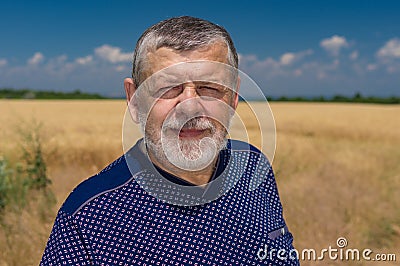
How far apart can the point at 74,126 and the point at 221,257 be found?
806 cm

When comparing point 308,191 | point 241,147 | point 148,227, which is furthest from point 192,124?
point 308,191

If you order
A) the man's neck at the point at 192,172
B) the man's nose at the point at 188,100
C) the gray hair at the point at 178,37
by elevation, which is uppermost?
the gray hair at the point at 178,37

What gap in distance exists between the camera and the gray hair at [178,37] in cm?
128

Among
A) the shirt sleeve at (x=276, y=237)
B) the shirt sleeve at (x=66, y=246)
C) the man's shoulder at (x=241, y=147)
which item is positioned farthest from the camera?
the man's shoulder at (x=241, y=147)

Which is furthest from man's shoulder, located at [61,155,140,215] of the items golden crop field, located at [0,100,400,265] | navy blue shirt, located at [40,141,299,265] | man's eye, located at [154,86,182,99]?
man's eye, located at [154,86,182,99]

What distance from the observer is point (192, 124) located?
134cm

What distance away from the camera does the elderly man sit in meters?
1.27

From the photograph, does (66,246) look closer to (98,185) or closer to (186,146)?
(98,185)

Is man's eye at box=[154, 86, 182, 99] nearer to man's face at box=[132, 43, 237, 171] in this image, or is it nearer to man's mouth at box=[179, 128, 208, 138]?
man's face at box=[132, 43, 237, 171]

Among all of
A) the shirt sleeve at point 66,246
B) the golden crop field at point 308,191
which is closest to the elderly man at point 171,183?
the shirt sleeve at point 66,246

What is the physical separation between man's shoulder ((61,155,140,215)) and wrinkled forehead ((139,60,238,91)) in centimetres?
25

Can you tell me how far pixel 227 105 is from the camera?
138cm

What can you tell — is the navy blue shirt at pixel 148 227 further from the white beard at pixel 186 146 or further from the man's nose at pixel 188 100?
the man's nose at pixel 188 100

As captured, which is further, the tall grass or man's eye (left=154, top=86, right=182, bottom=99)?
the tall grass
